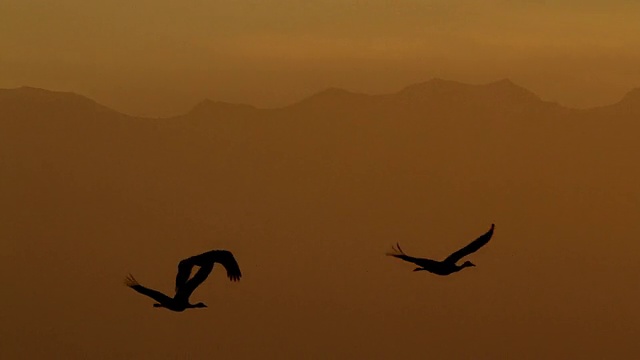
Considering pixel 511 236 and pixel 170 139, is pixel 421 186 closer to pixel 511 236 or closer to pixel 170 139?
pixel 511 236

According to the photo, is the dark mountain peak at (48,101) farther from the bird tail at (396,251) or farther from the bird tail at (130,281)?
the bird tail at (396,251)

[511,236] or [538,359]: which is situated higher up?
[511,236]

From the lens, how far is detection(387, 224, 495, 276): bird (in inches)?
151

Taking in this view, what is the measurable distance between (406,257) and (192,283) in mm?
709

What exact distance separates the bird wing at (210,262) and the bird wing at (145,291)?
0.10 metres

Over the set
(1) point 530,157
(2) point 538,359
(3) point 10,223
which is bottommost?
(2) point 538,359

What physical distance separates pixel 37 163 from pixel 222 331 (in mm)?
832

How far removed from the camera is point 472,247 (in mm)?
3842

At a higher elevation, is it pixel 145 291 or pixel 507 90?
pixel 507 90

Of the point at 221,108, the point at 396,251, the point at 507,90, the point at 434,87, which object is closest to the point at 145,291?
the point at 221,108

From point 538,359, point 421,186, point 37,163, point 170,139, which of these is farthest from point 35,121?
point 538,359

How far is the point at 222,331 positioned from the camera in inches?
154

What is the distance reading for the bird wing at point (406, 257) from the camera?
12.6ft

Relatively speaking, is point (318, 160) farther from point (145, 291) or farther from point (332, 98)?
point (145, 291)
